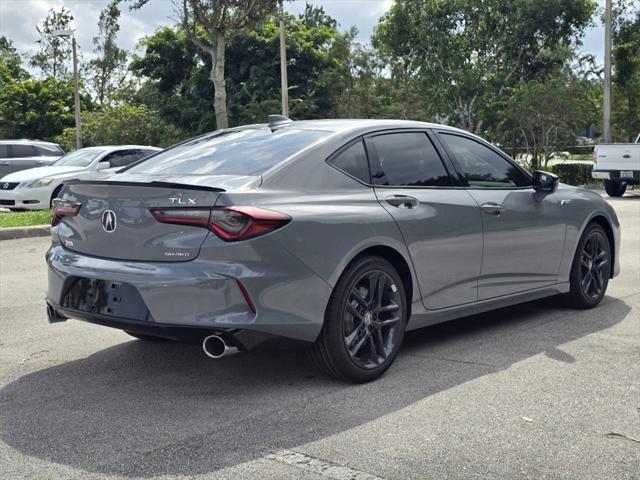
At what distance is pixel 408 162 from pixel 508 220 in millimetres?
969

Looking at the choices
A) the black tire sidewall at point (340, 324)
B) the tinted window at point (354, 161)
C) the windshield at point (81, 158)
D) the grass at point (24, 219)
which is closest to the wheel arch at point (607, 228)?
the tinted window at point (354, 161)

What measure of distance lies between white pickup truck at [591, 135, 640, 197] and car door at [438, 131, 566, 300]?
16.2 meters

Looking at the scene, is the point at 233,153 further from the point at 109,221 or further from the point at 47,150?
the point at 47,150

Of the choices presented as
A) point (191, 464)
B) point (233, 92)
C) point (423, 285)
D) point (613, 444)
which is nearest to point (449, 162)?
point (423, 285)

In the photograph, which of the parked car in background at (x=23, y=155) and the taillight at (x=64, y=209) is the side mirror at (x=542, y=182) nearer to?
the taillight at (x=64, y=209)

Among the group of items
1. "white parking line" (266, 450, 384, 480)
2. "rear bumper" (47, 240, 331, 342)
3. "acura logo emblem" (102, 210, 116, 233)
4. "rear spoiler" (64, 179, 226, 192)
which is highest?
"rear spoiler" (64, 179, 226, 192)

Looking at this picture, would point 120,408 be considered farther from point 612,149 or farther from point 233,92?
point 233,92

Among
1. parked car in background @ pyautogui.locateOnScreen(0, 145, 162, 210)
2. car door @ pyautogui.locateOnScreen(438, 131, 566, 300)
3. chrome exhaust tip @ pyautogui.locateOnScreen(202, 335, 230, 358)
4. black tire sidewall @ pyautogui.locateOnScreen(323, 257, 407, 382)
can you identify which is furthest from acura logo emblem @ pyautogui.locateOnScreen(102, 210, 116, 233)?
parked car in background @ pyautogui.locateOnScreen(0, 145, 162, 210)

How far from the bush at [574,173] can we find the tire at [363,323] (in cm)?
2591

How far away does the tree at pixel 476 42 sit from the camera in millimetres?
35500

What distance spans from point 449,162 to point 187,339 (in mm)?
2320

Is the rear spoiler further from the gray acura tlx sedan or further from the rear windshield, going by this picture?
the rear windshield

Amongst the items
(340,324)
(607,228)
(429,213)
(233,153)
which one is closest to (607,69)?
(607,228)

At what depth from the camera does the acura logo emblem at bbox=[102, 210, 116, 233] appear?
4.54 meters
